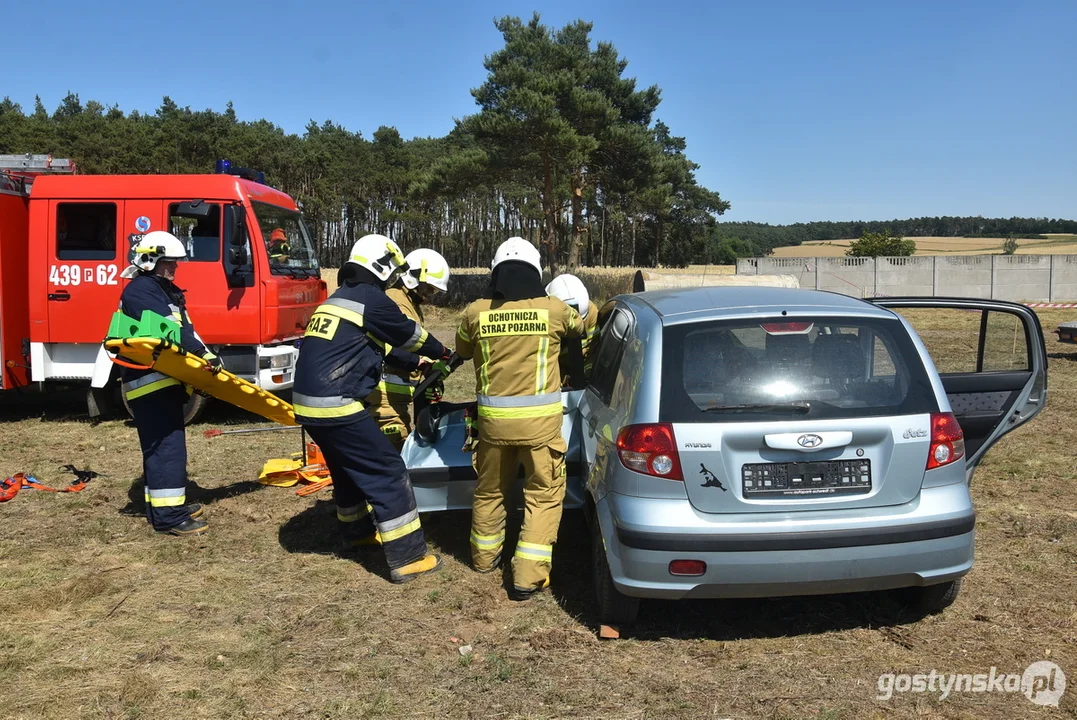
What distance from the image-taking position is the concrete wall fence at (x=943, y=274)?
33656mm

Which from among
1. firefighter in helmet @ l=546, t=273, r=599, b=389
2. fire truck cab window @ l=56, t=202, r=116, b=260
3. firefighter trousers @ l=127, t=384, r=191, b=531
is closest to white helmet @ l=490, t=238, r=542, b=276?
firefighter in helmet @ l=546, t=273, r=599, b=389

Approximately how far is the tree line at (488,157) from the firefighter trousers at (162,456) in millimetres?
20709

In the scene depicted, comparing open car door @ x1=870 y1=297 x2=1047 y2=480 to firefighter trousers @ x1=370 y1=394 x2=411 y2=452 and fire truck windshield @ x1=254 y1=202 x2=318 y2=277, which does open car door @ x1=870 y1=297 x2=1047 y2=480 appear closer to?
firefighter trousers @ x1=370 y1=394 x2=411 y2=452

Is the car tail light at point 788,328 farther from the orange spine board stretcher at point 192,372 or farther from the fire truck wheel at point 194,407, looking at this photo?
the fire truck wheel at point 194,407

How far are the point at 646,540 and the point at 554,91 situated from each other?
2422cm

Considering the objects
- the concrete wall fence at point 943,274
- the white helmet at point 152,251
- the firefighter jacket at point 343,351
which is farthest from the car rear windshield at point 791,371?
the concrete wall fence at point 943,274

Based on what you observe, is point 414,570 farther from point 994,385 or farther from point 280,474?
point 994,385

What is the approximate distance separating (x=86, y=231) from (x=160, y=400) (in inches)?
168

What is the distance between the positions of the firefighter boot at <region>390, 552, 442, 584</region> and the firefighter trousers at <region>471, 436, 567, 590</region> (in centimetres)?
33

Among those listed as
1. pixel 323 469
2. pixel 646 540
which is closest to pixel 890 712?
pixel 646 540

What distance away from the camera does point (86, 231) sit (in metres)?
8.52

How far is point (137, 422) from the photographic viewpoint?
5.34 metres

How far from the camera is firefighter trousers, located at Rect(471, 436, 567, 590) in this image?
410cm

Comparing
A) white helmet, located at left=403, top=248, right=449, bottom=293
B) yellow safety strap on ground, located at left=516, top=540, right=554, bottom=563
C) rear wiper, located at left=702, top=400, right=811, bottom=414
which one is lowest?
yellow safety strap on ground, located at left=516, top=540, right=554, bottom=563
